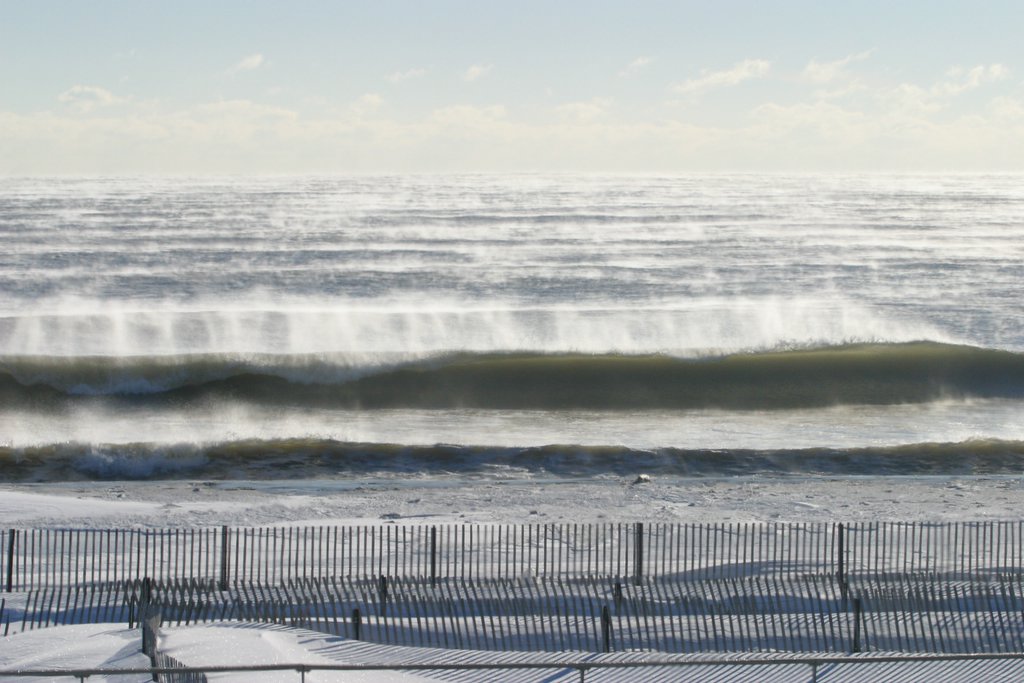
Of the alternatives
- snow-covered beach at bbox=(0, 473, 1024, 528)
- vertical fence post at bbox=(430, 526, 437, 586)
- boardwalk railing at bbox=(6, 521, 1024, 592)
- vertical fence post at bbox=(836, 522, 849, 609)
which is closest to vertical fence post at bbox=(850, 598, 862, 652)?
vertical fence post at bbox=(836, 522, 849, 609)

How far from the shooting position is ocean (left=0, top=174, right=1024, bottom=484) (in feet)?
88.8

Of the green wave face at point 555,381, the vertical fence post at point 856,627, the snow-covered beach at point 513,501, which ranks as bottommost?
the vertical fence post at point 856,627

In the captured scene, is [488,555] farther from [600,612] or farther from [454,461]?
[454,461]

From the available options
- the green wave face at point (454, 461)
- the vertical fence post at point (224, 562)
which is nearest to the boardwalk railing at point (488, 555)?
the vertical fence post at point (224, 562)

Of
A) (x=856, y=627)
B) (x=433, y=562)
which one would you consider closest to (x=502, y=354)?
(x=433, y=562)

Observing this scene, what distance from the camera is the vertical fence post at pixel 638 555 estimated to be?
660 inches

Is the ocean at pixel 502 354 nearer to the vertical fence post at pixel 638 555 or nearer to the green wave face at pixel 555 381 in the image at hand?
the green wave face at pixel 555 381

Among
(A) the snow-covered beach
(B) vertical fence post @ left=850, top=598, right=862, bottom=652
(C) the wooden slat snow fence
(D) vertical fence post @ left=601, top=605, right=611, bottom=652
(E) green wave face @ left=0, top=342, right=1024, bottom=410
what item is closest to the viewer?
(D) vertical fence post @ left=601, top=605, right=611, bottom=652

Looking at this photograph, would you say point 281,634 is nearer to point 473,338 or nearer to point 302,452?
point 302,452

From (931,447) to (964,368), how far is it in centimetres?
1044

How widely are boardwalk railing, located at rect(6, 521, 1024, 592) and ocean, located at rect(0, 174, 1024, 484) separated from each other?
6.12 metres

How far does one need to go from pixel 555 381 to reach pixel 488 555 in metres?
17.8

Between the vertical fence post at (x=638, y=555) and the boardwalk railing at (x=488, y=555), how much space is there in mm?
28

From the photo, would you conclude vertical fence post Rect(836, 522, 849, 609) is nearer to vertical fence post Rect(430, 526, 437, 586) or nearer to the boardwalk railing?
the boardwalk railing
